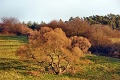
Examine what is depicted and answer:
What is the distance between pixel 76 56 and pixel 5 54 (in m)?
16.4

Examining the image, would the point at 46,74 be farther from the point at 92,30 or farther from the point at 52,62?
the point at 92,30

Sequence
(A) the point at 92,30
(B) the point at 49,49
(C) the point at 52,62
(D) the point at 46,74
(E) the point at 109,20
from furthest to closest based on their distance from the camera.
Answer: (E) the point at 109,20, (A) the point at 92,30, (C) the point at 52,62, (B) the point at 49,49, (D) the point at 46,74

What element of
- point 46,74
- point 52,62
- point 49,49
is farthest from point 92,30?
point 46,74

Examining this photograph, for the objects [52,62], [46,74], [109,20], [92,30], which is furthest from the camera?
[109,20]

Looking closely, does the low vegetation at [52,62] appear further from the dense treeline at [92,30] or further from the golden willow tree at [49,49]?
the dense treeline at [92,30]

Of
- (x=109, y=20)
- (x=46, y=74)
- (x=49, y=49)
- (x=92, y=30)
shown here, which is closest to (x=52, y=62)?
(x=49, y=49)

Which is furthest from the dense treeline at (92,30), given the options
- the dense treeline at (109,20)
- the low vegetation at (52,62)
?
the low vegetation at (52,62)

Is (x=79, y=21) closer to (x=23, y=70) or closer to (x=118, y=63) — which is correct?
(x=118, y=63)

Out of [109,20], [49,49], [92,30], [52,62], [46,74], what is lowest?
[46,74]

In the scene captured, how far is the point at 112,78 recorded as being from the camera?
49250 mm

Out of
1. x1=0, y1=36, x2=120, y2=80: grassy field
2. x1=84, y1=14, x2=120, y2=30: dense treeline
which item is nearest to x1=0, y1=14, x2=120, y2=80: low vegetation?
x1=0, y1=36, x2=120, y2=80: grassy field

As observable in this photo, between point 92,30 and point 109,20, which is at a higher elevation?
point 109,20

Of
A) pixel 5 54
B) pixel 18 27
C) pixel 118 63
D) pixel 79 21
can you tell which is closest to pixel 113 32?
pixel 79 21

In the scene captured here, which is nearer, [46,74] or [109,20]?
[46,74]
